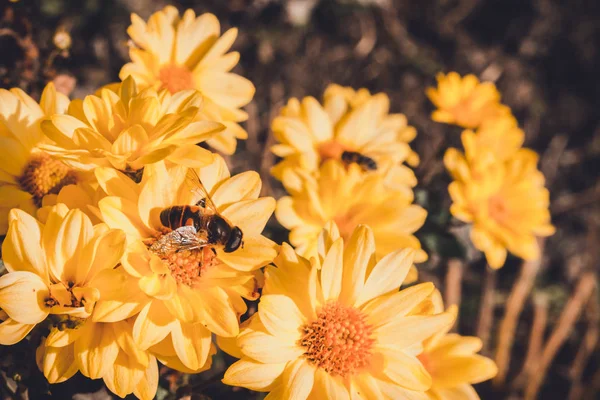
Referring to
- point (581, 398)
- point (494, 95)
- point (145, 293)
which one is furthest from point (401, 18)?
point (145, 293)

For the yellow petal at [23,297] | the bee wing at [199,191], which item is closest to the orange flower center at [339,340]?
the bee wing at [199,191]

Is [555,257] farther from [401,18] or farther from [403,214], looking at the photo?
[403,214]

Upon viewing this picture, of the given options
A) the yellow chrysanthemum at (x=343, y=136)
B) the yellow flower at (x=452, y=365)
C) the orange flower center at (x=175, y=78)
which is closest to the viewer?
the yellow flower at (x=452, y=365)

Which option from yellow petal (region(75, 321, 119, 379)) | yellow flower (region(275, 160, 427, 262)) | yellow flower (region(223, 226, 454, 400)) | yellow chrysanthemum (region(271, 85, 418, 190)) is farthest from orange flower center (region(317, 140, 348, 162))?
yellow petal (region(75, 321, 119, 379))

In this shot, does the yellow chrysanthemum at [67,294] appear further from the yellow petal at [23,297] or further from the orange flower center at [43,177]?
the orange flower center at [43,177]

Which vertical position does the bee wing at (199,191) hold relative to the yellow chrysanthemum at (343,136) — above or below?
below

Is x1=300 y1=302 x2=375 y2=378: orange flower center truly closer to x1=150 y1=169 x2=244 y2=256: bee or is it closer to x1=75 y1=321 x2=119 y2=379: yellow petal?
x1=150 y1=169 x2=244 y2=256: bee
